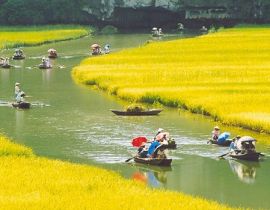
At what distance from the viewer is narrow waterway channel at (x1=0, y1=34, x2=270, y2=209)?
15320 mm

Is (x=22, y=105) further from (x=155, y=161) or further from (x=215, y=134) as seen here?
(x=155, y=161)

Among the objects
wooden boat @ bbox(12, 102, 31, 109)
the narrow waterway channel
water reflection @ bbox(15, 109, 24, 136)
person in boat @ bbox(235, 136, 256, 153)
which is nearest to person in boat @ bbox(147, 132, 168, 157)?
the narrow waterway channel

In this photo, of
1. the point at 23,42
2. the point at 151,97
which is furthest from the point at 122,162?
the point at 23,42

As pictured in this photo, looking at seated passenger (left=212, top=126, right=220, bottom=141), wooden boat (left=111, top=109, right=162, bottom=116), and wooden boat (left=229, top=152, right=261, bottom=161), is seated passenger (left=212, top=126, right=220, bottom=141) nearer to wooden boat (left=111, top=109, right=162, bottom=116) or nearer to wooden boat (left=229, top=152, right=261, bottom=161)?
wooden boat (left=229, top=152, right=261, bottom=161)

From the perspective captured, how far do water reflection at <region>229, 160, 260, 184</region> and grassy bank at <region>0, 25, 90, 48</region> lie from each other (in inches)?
1476

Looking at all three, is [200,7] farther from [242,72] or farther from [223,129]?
[223,129]

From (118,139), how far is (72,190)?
5.98m

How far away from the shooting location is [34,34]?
214ft

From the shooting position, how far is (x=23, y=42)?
5572cm

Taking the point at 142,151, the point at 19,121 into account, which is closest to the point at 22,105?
the point at 19,121

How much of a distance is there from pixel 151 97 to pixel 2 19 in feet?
174

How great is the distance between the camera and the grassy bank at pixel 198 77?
23.7 m

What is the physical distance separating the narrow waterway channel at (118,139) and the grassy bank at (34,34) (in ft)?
78.0

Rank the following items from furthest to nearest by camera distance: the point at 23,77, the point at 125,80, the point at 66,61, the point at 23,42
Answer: the point at 23,42
the point at 66,61
the point at 23,77
the point at 125,80
